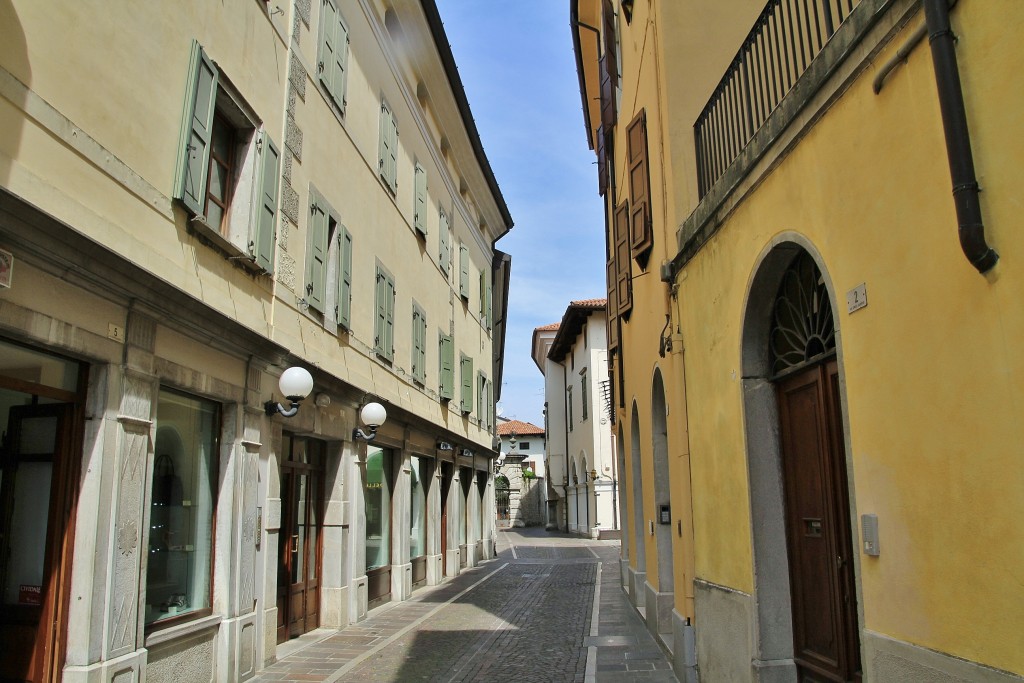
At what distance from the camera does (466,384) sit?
832 inches

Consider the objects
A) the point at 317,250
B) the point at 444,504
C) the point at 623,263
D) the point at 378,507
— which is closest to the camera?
the point at 317,250

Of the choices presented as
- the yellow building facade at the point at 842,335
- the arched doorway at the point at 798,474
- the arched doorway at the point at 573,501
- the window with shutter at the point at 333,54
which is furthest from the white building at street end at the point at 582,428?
the arched doorway at the point at 798,474

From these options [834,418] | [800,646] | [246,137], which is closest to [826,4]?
[834,418]

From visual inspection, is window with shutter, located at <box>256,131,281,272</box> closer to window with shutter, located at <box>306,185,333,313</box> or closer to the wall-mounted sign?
window with shutter, located at <box>306,185,333,313</box>

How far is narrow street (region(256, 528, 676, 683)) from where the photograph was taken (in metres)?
8.29

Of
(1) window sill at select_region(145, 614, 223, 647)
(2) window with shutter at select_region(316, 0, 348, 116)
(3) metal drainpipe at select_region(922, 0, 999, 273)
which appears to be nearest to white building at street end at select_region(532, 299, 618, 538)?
(2) window with shutter at select_region(316, 0, 348, 116)

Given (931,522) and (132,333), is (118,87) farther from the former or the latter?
(931,522)

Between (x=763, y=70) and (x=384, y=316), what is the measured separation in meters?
8.35

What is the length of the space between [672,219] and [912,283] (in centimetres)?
502

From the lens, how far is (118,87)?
6.12m

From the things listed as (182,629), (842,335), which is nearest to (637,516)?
(182,629)

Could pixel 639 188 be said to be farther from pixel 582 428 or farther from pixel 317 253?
pixel 582 428

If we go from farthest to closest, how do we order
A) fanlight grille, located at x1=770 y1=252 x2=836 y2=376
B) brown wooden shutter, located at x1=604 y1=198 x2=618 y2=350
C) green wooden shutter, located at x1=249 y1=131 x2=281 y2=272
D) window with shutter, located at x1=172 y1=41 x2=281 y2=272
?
1. brown wooden shutter, located at x1=604 y1=198 x2=618 y2=350
2. green wooden shutter, located at x1=249 y1=131 x2=281 y2=272
3. window with shutter, located at x1=172 y1=41 x2=281 y2=272
4. fanlight grille, located at x1=770 y1=252 x2=836 y2=376

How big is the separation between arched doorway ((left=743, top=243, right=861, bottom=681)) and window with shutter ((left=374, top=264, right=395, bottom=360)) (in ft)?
25.9
